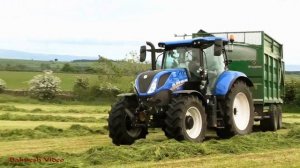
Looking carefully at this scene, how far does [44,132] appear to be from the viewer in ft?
48.6

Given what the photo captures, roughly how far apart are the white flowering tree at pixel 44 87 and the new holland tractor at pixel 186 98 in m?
32.6

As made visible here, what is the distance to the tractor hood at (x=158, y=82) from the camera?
436 inches

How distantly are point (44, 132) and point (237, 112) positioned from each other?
216 inches

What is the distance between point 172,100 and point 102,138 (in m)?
3.36

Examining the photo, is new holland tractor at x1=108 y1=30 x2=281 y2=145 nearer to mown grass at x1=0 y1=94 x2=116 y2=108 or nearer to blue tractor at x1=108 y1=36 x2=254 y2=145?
blue tractor at x1=108 y1=36 x2=254 y2=145

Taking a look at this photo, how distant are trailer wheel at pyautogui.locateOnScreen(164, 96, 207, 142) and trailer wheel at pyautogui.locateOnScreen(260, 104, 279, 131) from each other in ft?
18.4

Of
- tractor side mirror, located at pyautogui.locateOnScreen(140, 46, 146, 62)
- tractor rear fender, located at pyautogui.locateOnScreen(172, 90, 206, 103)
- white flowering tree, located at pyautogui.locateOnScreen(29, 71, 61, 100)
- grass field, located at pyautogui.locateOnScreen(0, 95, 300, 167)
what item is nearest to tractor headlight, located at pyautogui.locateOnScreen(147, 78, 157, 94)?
tractor rear fender, located at pyautogui.locateOnScreen(172, 90, 206, 103)

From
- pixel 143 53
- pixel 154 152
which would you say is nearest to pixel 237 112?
pixel 143 53

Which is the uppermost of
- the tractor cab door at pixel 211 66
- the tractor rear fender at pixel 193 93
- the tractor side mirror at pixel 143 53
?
the tractor side mirror at pixel 143 53

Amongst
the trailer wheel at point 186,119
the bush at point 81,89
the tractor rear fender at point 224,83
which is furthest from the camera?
the bush at point 81,89

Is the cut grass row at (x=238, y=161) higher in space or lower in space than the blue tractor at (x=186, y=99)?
lower

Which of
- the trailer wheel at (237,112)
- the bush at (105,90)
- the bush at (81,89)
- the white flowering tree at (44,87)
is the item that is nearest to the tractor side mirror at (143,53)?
the trailer wheel at (237,112)

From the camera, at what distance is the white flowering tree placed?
146ft

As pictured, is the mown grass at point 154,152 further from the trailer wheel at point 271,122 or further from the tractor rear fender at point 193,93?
the trailer wheel at point 271,122
